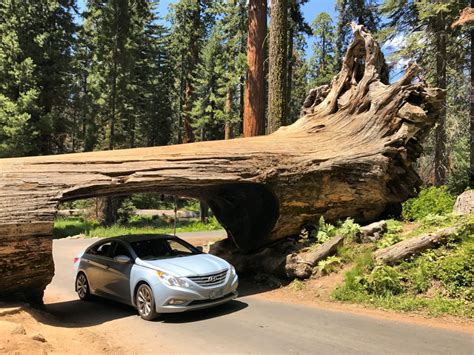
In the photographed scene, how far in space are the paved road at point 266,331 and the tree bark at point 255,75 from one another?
831 centimetres

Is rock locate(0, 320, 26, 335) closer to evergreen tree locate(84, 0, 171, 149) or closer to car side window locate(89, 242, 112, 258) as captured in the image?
car side window locate(89, 242, 112, 258)

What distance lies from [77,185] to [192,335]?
3.72 m

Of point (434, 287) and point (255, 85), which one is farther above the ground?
point (255, 85)

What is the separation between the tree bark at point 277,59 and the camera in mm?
14688

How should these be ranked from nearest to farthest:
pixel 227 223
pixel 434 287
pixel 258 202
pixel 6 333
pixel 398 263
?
pixel 6 333 < pixel 434 287 < pixel 398 263 < pixel 258 202 < pixel 227 223

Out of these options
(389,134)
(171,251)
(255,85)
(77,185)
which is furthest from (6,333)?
(255,85)

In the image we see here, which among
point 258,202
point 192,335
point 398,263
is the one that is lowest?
point 192,335

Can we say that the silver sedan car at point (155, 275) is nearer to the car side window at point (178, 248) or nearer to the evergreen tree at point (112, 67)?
the car side window at point (178, 248)

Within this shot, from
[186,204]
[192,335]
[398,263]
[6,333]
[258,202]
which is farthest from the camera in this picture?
[186,204]

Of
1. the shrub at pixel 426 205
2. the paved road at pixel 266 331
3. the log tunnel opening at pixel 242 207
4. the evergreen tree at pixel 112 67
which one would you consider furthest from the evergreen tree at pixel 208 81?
the paved road at pixel 266 331

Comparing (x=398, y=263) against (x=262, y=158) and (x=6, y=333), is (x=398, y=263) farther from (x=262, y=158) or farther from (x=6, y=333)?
(x=6, y=333)

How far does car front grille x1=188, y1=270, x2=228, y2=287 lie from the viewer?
312 inches

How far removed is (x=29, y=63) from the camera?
25578 mm

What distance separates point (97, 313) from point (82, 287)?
1503 millimetres
